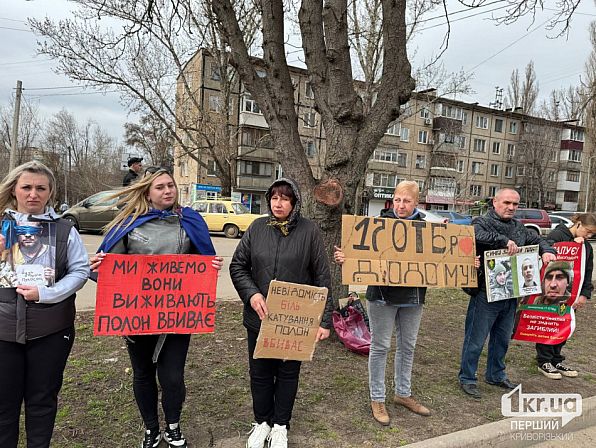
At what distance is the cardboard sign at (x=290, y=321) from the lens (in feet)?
9.40

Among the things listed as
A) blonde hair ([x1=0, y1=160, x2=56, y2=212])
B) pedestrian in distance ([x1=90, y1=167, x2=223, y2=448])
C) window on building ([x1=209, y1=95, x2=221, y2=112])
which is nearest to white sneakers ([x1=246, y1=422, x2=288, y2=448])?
pedestrian in distance ([x1=90, y1=167, x2=223, y2=448])

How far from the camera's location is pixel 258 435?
2.98m

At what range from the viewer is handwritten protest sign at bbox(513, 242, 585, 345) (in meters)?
4.45

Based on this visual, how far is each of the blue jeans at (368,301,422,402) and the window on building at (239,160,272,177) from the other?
3597 cm

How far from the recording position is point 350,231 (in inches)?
138

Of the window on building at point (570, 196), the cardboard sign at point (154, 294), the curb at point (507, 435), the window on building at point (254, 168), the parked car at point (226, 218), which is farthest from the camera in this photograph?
the window on building at point (570, 196)

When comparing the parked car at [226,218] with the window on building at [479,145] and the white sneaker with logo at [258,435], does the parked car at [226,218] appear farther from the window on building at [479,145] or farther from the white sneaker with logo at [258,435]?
the window on building at [479,145]

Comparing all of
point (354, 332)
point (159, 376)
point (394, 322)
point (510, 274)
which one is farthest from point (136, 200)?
point (510, 274)

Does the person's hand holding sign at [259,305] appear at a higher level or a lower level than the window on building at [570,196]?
lower

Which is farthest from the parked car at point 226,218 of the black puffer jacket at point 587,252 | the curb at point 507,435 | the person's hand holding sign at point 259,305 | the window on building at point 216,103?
the person's hand holding sign at point 259,305

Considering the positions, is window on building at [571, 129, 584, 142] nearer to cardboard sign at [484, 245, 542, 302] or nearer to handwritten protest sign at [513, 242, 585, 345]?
handwritten protest sign at [513, 242, 585, 345]

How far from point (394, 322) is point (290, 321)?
3.57 feet

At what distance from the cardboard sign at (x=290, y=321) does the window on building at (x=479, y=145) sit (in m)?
53.0

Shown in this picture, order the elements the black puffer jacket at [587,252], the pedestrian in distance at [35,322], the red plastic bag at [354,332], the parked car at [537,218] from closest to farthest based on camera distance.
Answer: the pedestrian in distance at [35,322], the black puffer jacket at [587,252], the red plastic bag at [354,332], the parked car at [537,218]
